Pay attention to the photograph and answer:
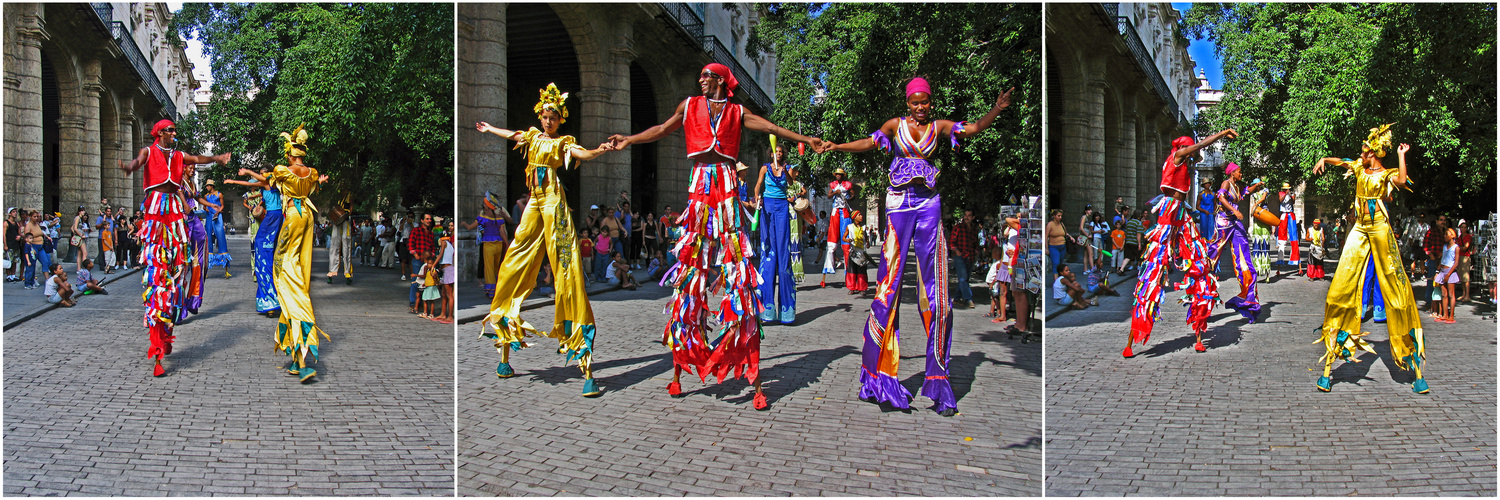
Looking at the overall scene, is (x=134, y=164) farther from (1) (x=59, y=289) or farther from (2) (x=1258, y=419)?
(2) (x=1258, y=419)

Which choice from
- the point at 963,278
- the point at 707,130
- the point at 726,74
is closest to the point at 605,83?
the point at 963,278

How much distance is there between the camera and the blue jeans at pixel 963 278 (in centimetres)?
1166

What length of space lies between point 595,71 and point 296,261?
11.8 meters

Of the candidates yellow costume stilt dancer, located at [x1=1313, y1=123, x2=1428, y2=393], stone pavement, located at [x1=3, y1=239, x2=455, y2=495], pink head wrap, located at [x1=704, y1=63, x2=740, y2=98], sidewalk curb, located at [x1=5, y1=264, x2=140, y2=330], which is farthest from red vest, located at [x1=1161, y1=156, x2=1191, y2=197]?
sidewalk curb, located at [x1=5, y1=264, x2=140, y2=330]

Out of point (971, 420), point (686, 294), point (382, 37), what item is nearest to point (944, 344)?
point (971, 420)

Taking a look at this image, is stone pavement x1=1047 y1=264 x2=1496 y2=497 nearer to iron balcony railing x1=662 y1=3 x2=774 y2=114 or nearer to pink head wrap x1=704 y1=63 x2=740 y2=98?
pink head wrap x1=704 y1=63 x2=740 y2=98

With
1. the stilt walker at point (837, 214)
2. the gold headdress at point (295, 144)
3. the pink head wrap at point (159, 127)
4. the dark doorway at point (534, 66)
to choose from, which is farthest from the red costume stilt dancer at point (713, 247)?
the dark doorway at point (534, 66)

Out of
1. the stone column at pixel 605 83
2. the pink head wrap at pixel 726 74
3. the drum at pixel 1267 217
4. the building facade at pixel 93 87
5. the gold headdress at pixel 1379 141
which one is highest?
the stone column at pixel 605 83

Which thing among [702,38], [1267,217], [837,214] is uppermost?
[702,38]

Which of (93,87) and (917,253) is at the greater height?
Result: (93,87)

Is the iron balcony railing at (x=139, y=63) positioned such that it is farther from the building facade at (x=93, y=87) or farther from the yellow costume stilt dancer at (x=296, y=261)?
the yellow costume stilt dancer at (x=296, y=261)

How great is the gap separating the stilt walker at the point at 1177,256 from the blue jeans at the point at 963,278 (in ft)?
9.92

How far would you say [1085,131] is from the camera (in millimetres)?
7621

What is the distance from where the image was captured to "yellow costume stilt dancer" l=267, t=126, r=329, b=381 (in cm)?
643
